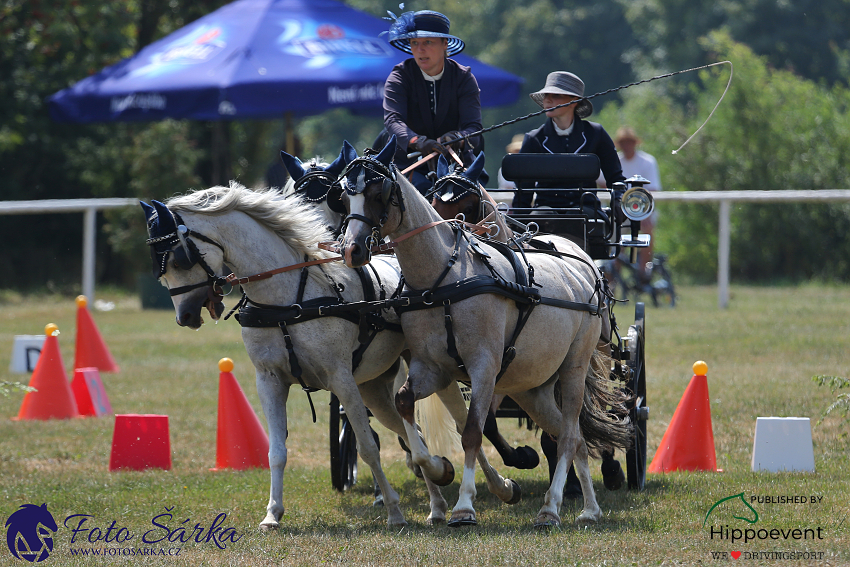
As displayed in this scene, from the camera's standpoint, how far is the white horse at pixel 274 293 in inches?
204

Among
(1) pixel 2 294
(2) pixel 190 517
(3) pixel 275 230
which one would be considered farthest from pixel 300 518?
(1) pixel 2 294

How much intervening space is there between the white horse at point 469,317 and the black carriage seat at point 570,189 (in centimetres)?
86

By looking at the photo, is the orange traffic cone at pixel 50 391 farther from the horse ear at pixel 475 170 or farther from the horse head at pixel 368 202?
the horse head at pixel 368 202

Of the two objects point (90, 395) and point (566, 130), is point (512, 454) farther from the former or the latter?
point (90, 395)

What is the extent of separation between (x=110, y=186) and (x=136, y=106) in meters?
5.92

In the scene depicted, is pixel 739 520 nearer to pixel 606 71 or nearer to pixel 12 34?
pixel 12 34

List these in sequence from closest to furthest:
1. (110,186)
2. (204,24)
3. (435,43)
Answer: (435,43), (204,24), (110,186)

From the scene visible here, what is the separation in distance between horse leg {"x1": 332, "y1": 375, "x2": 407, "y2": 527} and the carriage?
98 cm

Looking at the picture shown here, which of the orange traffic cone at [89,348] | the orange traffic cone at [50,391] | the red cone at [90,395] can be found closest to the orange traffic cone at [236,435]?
the red cone at [90,395]

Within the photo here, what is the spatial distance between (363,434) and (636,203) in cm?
219

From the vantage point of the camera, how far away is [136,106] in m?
14.3

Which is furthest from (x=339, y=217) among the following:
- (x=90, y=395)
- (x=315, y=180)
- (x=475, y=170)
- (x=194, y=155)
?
(x=194, y=155)

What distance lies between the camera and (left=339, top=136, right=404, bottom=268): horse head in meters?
4.78

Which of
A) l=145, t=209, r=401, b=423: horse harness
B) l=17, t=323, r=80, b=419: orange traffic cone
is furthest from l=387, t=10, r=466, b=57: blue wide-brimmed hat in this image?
l=17, t=323, r=80, b=419: orange traffic cone
